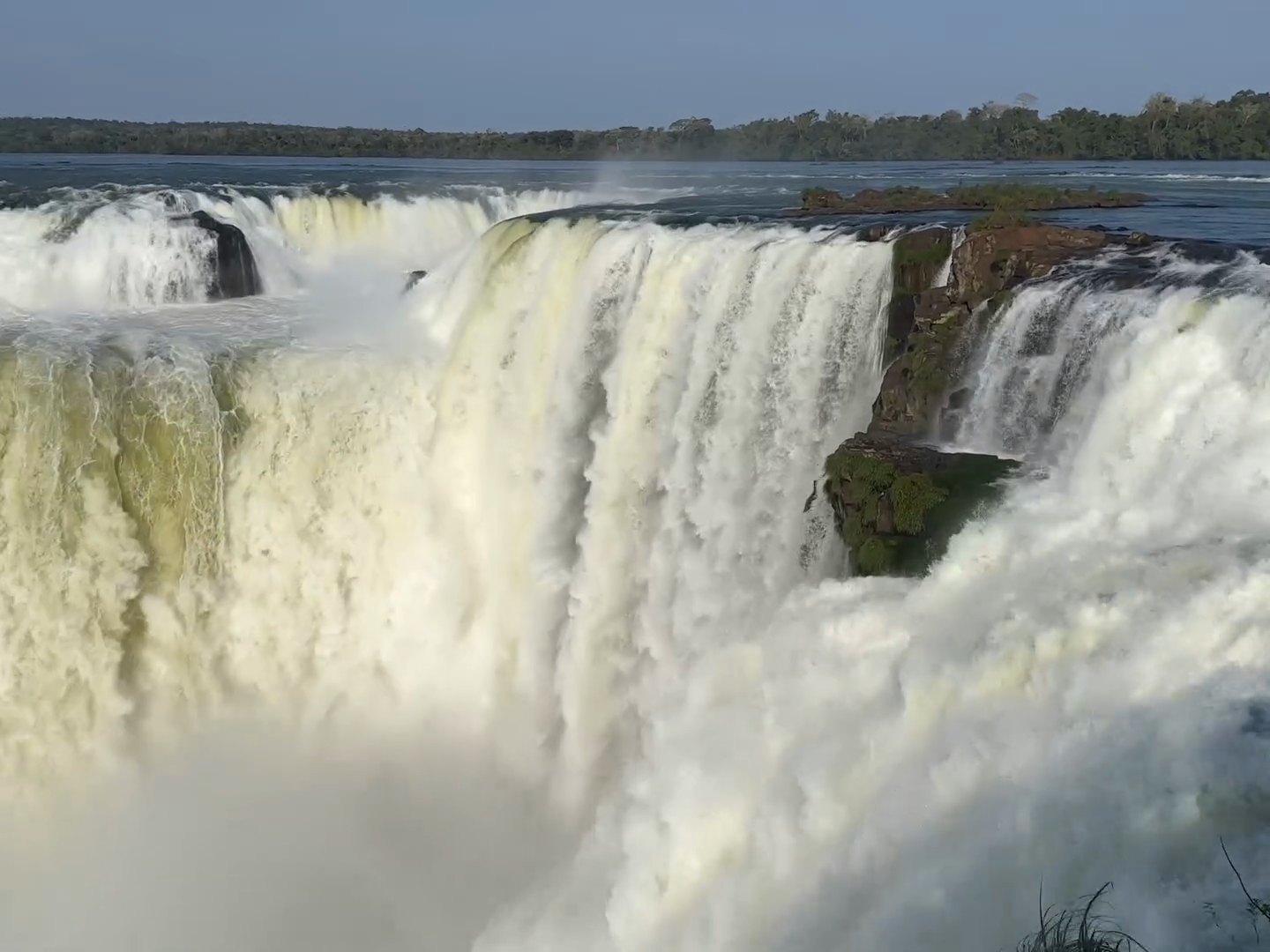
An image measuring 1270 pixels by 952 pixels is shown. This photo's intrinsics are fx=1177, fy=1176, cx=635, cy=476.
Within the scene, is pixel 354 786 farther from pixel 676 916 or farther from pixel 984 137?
pixel 984 137

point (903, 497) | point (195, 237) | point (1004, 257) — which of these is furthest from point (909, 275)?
point (195, 237)

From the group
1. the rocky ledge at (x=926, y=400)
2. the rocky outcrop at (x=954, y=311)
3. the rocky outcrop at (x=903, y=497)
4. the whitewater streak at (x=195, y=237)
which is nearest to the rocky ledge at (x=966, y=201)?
the rocky ledge at (x=926, y=400)

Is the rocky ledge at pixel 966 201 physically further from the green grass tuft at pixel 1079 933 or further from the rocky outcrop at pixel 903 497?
the green grass tuft at pixel 1079 933

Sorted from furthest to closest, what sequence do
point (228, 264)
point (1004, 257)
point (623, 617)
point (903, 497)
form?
point (228, 264)
point (623, 617)
point (1004, 257)
point (903, 497)

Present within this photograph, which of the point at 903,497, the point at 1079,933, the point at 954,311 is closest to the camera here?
the point at 1079,933

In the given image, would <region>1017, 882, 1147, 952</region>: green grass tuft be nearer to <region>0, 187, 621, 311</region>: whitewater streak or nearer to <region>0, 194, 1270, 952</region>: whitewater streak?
<region>0, 194, 1270, 952</region>: whitewater streak

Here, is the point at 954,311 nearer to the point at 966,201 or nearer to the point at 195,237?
the point at 966,201

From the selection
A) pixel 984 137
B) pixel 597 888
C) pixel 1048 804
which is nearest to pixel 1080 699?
pixel 1048 804
